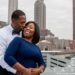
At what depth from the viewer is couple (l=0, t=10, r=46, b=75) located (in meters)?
1.66

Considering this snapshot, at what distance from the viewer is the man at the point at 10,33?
Result: 5.68 feet

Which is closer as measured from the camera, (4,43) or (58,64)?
(4,43)

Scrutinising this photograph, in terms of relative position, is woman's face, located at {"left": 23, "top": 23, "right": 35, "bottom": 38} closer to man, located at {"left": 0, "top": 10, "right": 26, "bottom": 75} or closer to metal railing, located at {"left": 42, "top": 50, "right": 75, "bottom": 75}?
man, located at {"left": 0, "top": 10, "right": 26, "bottom": 75}

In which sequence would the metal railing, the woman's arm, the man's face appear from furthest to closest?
1. the metal railing
2. the man's face
3. the woman's arm

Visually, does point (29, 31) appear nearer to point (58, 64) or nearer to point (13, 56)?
point (13, 56)

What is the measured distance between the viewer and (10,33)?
1770 mm

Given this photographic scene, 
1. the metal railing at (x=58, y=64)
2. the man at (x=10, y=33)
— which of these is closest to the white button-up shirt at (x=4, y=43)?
the man at (x=10, y=33)

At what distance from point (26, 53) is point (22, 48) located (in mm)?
36

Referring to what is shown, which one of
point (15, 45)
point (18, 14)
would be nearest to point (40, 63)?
point (15, 45)

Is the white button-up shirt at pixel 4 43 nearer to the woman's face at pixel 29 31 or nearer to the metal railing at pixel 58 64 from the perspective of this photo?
the woman's face at pixel 29 31

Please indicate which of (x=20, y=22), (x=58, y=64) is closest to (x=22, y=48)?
(x=20, y=22)

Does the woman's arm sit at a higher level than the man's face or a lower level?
lower

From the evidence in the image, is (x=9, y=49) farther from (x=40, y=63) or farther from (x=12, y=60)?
(x=40, y=63)

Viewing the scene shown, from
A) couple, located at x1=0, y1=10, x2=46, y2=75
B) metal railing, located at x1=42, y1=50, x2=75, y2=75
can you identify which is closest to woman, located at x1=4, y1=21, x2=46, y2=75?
couple, located at x1=0, y1=10, x2=46, y2=75
